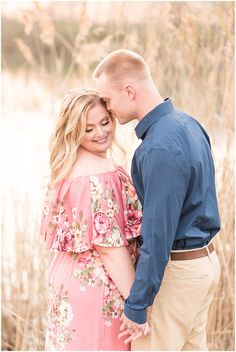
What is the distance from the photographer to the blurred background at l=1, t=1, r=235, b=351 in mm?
3156

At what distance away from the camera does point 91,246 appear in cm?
239

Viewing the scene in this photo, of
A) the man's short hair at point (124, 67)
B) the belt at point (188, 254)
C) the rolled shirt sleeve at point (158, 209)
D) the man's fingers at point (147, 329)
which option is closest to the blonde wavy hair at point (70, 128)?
the man's short hair at point (124, 67)

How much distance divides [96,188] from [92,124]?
0.74 feet

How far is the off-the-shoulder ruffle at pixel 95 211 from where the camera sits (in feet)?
7.78

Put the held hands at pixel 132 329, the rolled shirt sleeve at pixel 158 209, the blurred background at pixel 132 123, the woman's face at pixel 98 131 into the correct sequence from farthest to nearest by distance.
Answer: the blurred background at pixel 132 123
the woman's face at pixel 98 131
the held hands at pixel 132 329
the rolled shirt sleeve at pixel 158 209

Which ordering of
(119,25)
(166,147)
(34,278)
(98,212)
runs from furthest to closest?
(34,278)
(119,25)
(98,212)
(166,147)

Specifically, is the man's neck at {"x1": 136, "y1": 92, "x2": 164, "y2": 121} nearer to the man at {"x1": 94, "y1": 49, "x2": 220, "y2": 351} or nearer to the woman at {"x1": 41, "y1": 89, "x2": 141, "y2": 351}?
the man at {"x1": 94, "y1": 49, "x2": 220, "y2": 351}

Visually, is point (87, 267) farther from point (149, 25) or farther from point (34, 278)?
point (149, 25)

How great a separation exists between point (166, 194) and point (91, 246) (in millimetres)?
371

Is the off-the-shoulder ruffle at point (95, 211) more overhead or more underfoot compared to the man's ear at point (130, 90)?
more underfoot

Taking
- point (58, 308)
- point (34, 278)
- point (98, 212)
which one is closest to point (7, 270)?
point (34, 278)

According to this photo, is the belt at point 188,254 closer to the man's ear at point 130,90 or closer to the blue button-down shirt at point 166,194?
the blue button-down shirt at point 166,194

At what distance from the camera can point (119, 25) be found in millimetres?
3256

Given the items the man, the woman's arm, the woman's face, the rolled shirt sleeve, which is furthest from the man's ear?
the woman's arm
